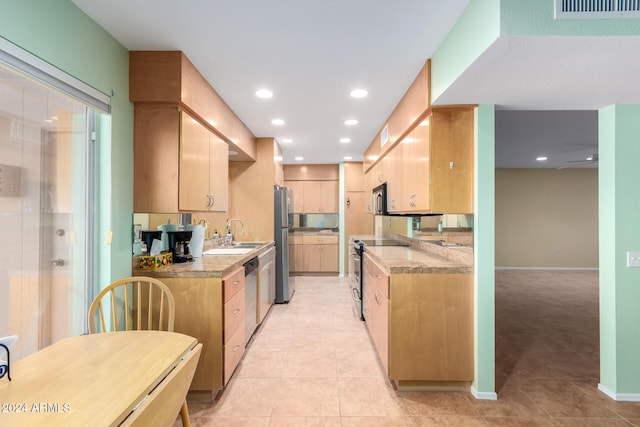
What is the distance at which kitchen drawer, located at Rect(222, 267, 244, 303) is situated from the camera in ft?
7.48

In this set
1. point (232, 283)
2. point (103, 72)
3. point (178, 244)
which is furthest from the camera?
point (178, 244)

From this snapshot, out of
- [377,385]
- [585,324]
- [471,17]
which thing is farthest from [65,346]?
[585,324]

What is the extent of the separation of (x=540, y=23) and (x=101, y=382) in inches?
89.5

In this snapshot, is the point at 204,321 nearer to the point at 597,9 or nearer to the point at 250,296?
the point at 250,296

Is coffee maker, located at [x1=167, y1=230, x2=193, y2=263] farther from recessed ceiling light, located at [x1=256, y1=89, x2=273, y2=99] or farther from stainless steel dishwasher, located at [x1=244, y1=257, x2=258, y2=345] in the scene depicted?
recessed ceiling light, located at [x1=256, y1=89, x2=273, y2=99]

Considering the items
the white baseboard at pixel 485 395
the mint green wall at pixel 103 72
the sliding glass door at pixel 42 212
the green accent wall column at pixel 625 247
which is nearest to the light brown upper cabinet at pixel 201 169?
the mint green wall at pixel 103 72

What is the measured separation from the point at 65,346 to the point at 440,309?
2.18 metres

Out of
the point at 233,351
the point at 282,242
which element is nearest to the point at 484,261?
the point at 233,351

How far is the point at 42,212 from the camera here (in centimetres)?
171

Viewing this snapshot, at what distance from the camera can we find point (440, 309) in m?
2.31

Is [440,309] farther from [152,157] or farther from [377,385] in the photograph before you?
[152,157]

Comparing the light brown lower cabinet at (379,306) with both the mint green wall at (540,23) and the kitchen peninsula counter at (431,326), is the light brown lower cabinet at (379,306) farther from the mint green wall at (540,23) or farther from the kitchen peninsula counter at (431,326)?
the mint green wall at (540,23)

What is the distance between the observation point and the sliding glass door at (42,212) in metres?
1.49

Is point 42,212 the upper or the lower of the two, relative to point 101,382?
upper
